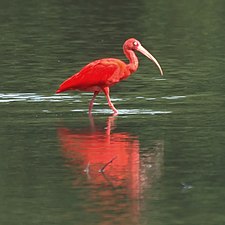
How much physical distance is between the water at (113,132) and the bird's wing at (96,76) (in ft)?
1.09

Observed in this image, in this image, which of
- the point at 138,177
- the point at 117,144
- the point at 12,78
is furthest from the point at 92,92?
the point at 138,177

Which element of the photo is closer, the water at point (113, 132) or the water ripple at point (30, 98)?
the water at point (113, 132)

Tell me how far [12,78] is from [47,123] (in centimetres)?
420

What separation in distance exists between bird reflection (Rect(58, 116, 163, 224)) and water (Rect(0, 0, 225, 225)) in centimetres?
1

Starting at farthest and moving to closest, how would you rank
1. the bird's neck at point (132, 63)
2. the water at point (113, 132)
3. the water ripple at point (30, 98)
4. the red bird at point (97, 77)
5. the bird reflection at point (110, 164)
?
the water ripple at point (30, 98)
the bird's neck at point (132, 63)
the red bird at point (97, 77)
the bird reflection at point (110, 164)
the water at point (113, 132)

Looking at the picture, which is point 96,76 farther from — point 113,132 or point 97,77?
point 113,132

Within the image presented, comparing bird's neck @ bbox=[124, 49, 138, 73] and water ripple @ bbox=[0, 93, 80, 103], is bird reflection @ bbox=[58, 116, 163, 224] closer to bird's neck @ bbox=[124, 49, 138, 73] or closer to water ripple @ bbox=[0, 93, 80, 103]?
bird's neck @ bbox=[124, 49, 138, 73]

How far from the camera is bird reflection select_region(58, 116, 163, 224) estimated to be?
35.5ft

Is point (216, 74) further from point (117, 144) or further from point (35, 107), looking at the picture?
point (117, 144)

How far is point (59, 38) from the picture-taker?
2525 cm

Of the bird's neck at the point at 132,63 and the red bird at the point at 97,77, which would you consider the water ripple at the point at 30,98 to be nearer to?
the red bird at the point at 97,77

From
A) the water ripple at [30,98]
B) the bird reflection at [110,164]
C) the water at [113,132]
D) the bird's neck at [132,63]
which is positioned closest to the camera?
the water at [113,132]

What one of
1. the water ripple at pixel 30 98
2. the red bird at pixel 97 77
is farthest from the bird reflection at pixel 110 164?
the water ripple at pixel 30 98

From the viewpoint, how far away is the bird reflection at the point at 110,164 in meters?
10.8
